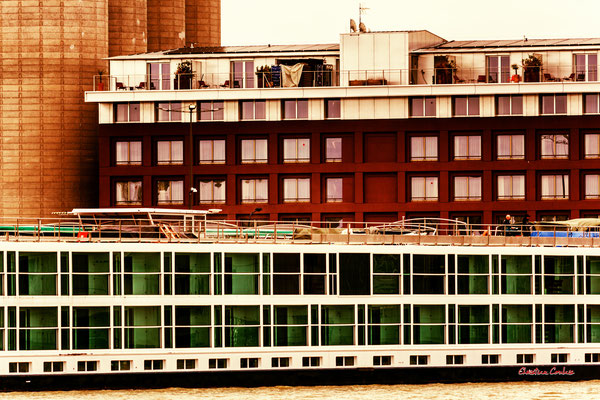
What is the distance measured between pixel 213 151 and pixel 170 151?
256cm

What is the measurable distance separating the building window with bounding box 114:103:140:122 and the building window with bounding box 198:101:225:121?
150 inches

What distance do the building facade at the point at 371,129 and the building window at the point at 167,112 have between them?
89mm

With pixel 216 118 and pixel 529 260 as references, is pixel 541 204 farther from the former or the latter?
pixel 529 260

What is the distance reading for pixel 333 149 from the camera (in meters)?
85.6

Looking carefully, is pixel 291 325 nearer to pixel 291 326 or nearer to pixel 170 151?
pixel 291 326

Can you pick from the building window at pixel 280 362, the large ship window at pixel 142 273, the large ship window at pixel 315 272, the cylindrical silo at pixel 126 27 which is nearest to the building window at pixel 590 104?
the cylindrical silo at pixel 126 27

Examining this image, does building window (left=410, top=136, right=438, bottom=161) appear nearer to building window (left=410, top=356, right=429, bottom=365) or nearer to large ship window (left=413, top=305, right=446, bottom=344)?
large ship window (left=413, top=305, right=446, bottom=344)

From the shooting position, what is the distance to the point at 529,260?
47.0 meters

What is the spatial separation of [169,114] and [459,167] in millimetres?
16997

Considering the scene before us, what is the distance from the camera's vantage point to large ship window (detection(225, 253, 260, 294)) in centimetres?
4500

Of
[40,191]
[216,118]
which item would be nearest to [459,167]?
[216,118]

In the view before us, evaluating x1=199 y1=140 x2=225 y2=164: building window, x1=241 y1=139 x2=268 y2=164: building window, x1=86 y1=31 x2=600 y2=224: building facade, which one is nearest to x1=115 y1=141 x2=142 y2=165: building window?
x1=86 y1=31 x2=600 y2=224: building facade

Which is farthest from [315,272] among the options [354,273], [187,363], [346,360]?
[187,363]

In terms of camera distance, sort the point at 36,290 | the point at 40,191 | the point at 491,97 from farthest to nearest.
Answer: the point at 40,191
the point at 491,97
the point at 36,290
